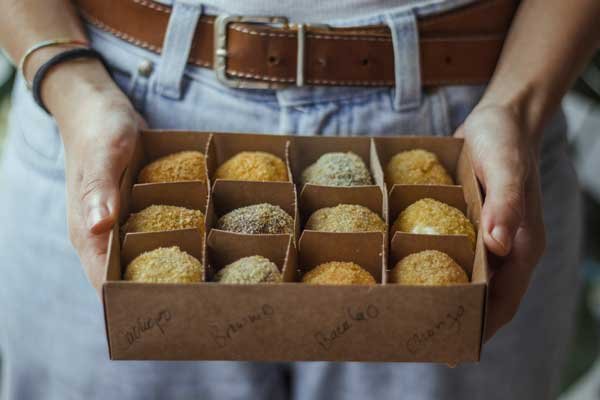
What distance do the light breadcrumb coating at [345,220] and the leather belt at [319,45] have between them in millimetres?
196

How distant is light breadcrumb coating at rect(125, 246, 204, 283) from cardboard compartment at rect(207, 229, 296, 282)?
0.03 meters

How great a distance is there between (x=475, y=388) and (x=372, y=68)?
1.88 feet

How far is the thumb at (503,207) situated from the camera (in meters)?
0.85

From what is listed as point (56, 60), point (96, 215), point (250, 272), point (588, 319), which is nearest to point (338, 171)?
point (250, 272)

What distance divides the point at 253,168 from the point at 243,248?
6.7 inches

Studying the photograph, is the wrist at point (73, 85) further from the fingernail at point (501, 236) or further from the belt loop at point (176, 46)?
the fingernail at point (501, 236)

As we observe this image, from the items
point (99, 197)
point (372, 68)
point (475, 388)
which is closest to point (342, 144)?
point (372, 68)

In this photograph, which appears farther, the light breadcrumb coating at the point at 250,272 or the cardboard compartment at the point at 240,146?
the cardboard compartment at the point at 240,146

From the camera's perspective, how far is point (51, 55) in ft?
3.61

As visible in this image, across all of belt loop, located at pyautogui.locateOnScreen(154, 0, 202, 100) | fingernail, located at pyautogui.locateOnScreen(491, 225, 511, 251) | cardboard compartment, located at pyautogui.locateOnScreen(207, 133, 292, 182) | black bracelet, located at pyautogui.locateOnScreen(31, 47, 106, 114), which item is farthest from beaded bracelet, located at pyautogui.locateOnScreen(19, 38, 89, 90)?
fingernail, located at pyautogui.locateOnScreen(491, 225, 511, 251)

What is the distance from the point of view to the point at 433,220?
94 cm

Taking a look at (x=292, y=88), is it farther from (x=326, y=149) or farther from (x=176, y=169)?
(x=176, y=169)

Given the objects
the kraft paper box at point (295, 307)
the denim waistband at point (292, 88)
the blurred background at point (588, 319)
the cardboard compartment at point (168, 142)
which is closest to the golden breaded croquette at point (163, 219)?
the kraft paper box at point (295, 307)

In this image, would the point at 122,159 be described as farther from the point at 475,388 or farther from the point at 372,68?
the point at 475,388
